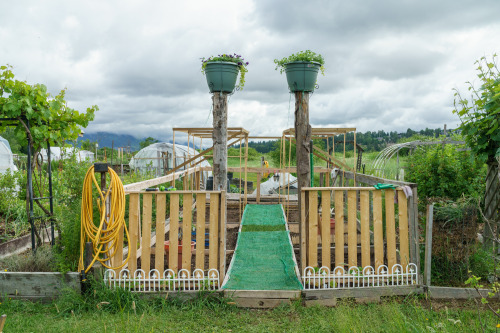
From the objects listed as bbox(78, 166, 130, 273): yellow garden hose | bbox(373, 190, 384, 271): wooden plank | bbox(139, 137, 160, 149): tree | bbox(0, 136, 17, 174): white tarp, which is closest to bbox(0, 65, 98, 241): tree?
bbox(78, 166, 130, 273): yellow garden hose

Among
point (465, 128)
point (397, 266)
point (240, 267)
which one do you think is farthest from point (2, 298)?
point (465, 128)

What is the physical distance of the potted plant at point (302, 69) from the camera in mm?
5672

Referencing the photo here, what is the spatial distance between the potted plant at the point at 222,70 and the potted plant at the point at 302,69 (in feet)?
2.88

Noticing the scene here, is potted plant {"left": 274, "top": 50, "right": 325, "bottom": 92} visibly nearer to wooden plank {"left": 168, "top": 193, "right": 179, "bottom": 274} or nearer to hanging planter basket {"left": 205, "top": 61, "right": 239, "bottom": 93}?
hanging planter basket {"left": 205, "top": 61, "right": 239, "bottom": 93}

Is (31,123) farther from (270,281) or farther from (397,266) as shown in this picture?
(397,266)

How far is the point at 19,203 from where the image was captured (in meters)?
7.54

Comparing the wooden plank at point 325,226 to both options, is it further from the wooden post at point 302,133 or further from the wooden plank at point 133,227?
the wooden plank at point 133,227

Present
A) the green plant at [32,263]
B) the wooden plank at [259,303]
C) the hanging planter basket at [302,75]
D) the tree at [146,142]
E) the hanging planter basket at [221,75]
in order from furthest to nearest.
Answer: the tree at [146,142], the hanging planter basket at [221,75], the hanging planter basket at [302,75], the green plant at [32,263], the wooden plank at [259,303]

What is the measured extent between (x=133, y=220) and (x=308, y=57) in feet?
10.9

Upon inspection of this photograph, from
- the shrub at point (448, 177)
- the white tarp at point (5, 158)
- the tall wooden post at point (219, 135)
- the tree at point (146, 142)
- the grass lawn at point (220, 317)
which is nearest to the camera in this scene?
the grass lawn at point (220, 317)

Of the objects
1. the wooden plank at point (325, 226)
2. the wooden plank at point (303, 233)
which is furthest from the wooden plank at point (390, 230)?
the wooden plank at point (303, 233)

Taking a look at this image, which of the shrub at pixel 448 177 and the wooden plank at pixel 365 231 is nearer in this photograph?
the wooden plank at pixel 365 231

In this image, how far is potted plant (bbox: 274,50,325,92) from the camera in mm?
5672

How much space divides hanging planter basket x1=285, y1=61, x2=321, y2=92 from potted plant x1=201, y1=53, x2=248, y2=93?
93cm
